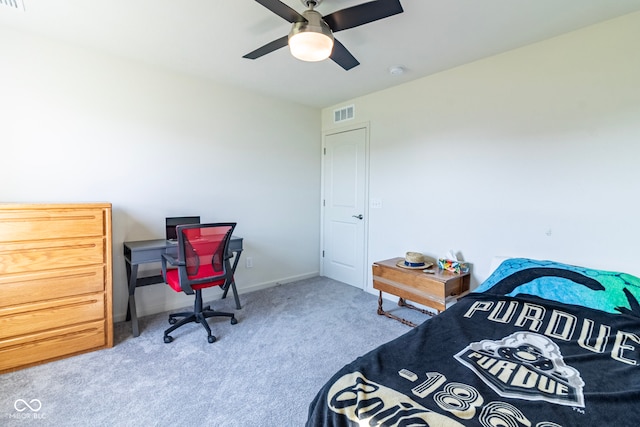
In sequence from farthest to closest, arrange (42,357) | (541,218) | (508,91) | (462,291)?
(462,291), (508,91), (541,218), (42,357)

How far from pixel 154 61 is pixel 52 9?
0.83 meters

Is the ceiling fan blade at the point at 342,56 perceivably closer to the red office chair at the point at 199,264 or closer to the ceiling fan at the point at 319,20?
the ceiling fan at the point at 319,20

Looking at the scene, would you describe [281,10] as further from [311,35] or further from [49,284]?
[49,284]

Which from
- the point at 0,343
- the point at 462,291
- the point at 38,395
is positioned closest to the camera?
the point at 38,395

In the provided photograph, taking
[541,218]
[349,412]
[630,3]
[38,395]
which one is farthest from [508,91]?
[38,395]

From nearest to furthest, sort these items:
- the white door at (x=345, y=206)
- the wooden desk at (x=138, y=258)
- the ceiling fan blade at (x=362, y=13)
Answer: the ceiling fan blade at (x=362, y=13) → the wooden desk at (x=138, y=258) → the white door at (x=345, y=206)

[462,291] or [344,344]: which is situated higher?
[462,291]

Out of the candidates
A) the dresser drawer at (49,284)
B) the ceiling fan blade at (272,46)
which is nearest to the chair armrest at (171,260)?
the dresser drawer at (49,284)

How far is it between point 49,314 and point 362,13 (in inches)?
117

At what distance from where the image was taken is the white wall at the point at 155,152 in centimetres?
243

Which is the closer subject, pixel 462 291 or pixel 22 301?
pixel 22 301

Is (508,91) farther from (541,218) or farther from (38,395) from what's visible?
(38,395)

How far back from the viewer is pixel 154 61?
2.86m

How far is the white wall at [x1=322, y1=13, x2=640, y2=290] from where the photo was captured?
2.09m
